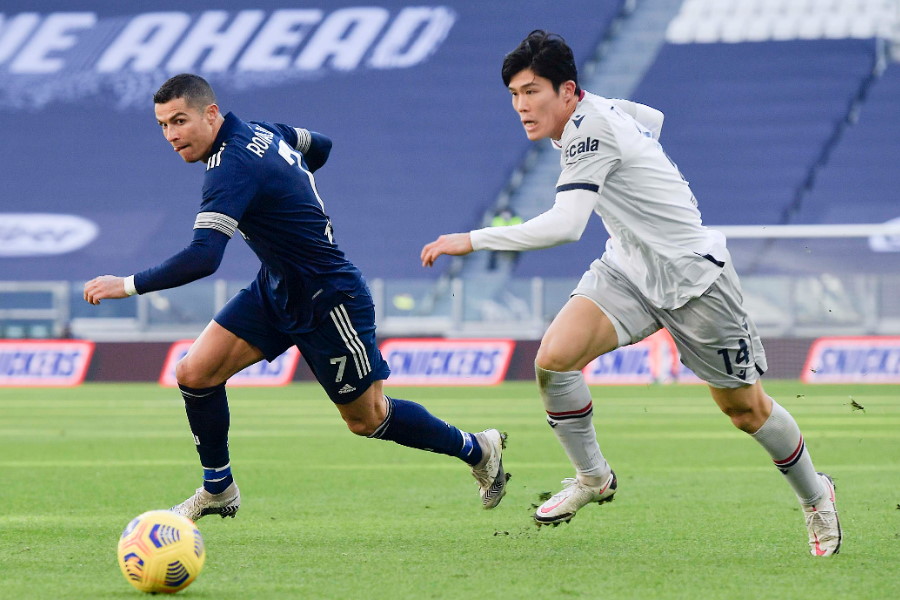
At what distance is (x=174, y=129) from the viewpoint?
5.97 meters

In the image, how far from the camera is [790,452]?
18.9ft

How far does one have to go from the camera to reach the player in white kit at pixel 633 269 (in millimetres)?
5598

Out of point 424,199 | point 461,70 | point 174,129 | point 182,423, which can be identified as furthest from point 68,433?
point 461,70

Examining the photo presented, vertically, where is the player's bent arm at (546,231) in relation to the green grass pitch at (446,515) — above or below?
above

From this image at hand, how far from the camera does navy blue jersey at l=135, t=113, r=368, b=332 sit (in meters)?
5.88

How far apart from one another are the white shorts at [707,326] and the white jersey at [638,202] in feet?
0.19

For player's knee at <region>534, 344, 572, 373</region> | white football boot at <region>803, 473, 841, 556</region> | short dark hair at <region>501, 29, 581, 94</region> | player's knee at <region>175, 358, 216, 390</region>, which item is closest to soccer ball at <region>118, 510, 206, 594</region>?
player's knee at <region>175, 358, 216, 390</region>

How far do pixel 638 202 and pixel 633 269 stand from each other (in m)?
0.32

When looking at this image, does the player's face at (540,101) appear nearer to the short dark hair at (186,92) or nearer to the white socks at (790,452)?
the short dark hair at (186,92)

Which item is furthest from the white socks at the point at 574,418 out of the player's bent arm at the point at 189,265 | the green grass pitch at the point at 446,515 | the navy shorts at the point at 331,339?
the player's bent arm at the point at 189,265

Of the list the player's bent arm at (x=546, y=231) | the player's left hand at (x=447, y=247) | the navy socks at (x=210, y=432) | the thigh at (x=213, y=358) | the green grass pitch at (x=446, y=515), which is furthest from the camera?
the navy socks at (x=210, y=432)

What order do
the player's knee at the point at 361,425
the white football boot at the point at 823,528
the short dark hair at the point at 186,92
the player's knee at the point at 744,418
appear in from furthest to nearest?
1. the player's knee at the point at 361,425
2. the short dark hair at the point at 186,92
3. the player's knee at the point at 744,418
4. the white football boot at the point at 823,528

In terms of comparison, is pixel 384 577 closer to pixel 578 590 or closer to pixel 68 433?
pixel 578 590

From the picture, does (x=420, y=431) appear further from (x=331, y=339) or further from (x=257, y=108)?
(x=257, y=108)
